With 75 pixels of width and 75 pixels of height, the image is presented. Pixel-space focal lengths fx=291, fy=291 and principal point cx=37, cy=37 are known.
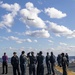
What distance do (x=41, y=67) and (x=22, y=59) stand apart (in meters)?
1.84

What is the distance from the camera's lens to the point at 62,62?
24.4 meters

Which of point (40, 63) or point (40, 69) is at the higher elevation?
point (40, 63)

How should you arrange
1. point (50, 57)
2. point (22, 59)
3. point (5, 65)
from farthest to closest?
point (5, 65) → point (50, 57) → point (22, 59)

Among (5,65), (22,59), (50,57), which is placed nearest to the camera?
(22,59)

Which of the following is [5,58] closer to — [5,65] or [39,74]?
[5,65]

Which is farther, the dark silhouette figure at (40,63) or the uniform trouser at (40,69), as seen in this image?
the uniform trouser at (40,69)

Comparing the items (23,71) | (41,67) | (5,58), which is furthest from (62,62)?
(5,58)

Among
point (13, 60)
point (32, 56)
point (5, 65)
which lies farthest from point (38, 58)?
point (5, 65)

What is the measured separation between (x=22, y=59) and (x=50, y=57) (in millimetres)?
4280

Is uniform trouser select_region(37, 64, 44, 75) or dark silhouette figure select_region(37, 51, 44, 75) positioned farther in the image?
uniform trouser select_region(37, 64, 44, 75)

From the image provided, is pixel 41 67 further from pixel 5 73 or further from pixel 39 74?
pixel 5 73

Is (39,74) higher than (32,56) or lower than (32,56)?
lower

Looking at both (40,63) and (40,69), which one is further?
(40,69)

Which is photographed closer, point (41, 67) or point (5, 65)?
point (41, 67)
